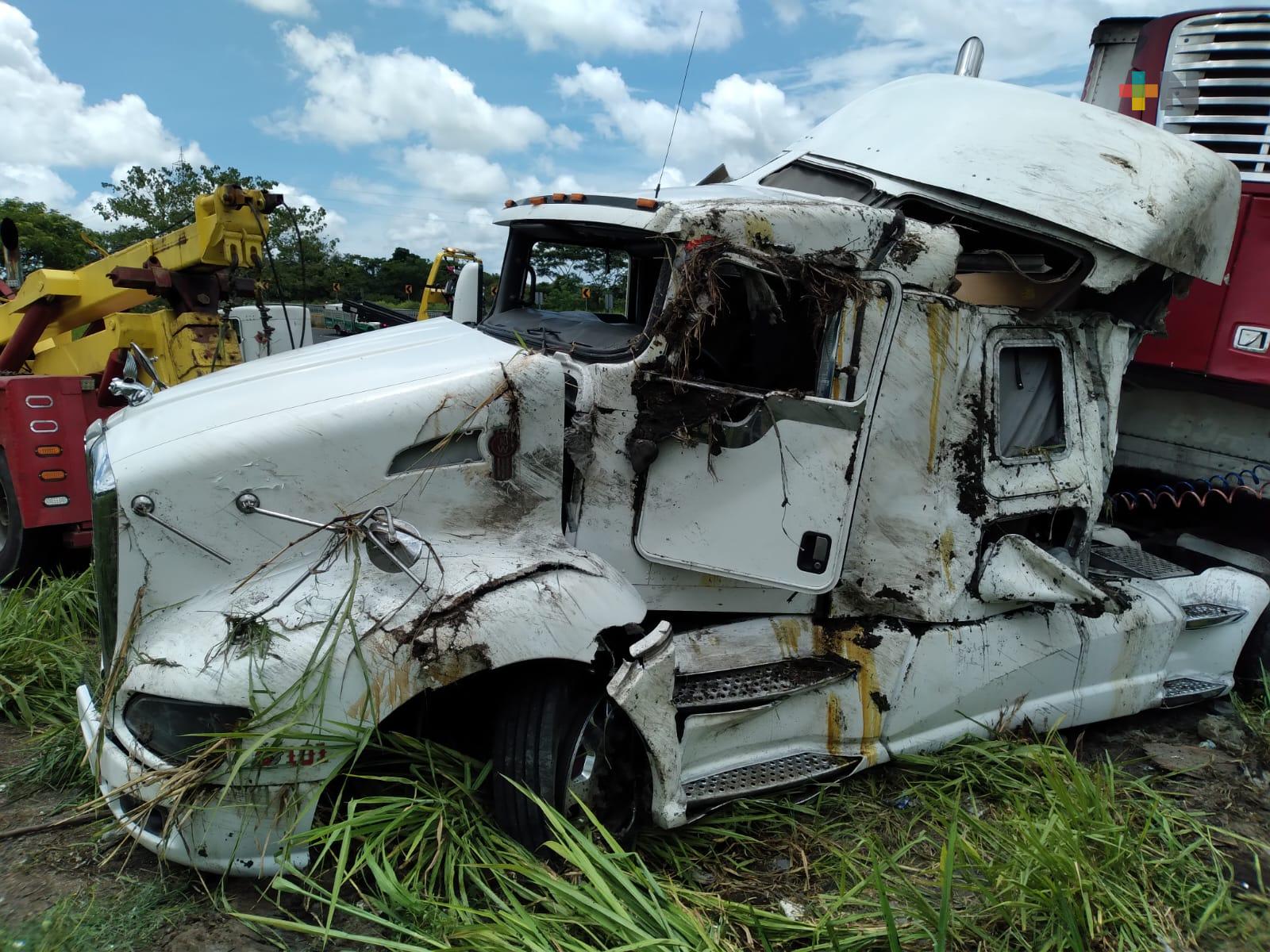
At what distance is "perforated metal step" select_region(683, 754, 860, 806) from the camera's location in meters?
3.26

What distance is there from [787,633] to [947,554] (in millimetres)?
754

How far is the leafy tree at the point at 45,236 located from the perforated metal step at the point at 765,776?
25.1 metres

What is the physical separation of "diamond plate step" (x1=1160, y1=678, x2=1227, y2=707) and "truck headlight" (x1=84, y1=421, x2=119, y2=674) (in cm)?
468

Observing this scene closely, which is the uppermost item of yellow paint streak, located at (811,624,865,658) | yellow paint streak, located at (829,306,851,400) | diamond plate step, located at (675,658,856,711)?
yellow paint streak, located at (829,306,851,400)

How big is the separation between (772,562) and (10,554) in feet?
15.9

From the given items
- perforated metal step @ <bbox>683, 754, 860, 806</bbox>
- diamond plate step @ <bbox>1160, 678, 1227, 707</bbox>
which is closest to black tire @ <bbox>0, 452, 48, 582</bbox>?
perforated metal step @ <bbox>683, 754, 860, 806</bbox>

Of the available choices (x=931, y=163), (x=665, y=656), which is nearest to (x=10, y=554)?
(x=665, y=656)

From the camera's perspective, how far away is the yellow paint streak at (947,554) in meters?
3.64

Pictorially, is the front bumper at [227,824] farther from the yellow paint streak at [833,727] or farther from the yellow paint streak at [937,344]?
the yellow paint streak at [937,344]

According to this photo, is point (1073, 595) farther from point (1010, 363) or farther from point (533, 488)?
point (533, 488)

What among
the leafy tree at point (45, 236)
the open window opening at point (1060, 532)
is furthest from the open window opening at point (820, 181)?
the leafy tree at point (45, 236)

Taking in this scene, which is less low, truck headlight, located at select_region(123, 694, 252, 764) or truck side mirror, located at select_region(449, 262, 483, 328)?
truck side mirror, located at select_region(449, 262, 483, 328)

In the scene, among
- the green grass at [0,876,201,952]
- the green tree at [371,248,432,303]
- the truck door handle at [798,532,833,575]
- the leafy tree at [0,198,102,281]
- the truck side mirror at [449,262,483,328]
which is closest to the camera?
the green grass at [0,876,201,952]

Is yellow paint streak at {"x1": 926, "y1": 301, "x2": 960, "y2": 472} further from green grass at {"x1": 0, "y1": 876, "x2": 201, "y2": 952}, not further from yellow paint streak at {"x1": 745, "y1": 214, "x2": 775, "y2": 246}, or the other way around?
green grass at {"x1": 0, "y1": 876, "x2": 201, "y2": 952}
